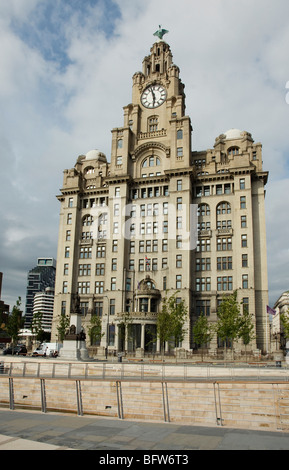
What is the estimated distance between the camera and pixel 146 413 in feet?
49.6

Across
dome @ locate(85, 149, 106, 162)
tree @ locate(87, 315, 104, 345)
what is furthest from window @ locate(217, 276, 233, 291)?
dome @ locate(85, 149, 106, 162)

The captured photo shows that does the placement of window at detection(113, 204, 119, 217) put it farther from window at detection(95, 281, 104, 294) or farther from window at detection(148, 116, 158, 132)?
window at detection(148, 116, 158, 132)

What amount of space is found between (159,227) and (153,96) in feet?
114

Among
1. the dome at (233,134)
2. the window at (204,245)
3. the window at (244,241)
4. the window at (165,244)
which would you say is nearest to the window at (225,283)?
the window at (204,245)

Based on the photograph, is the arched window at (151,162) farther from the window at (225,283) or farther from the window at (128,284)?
the window at (225,283)

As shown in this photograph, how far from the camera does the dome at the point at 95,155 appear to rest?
328 ft

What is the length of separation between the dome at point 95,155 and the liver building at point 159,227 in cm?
357

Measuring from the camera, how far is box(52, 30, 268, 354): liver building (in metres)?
75.6

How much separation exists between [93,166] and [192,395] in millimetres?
87213

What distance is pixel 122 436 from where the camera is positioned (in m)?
10.5

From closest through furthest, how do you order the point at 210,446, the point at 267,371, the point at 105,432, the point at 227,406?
the point at 210,446
the point at 105,432
the point at 227,406
the point at 267,371

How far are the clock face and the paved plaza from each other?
8964 cm

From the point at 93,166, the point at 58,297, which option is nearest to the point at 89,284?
the point at 58,297

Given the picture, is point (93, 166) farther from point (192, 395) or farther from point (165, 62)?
point (192, 395)
